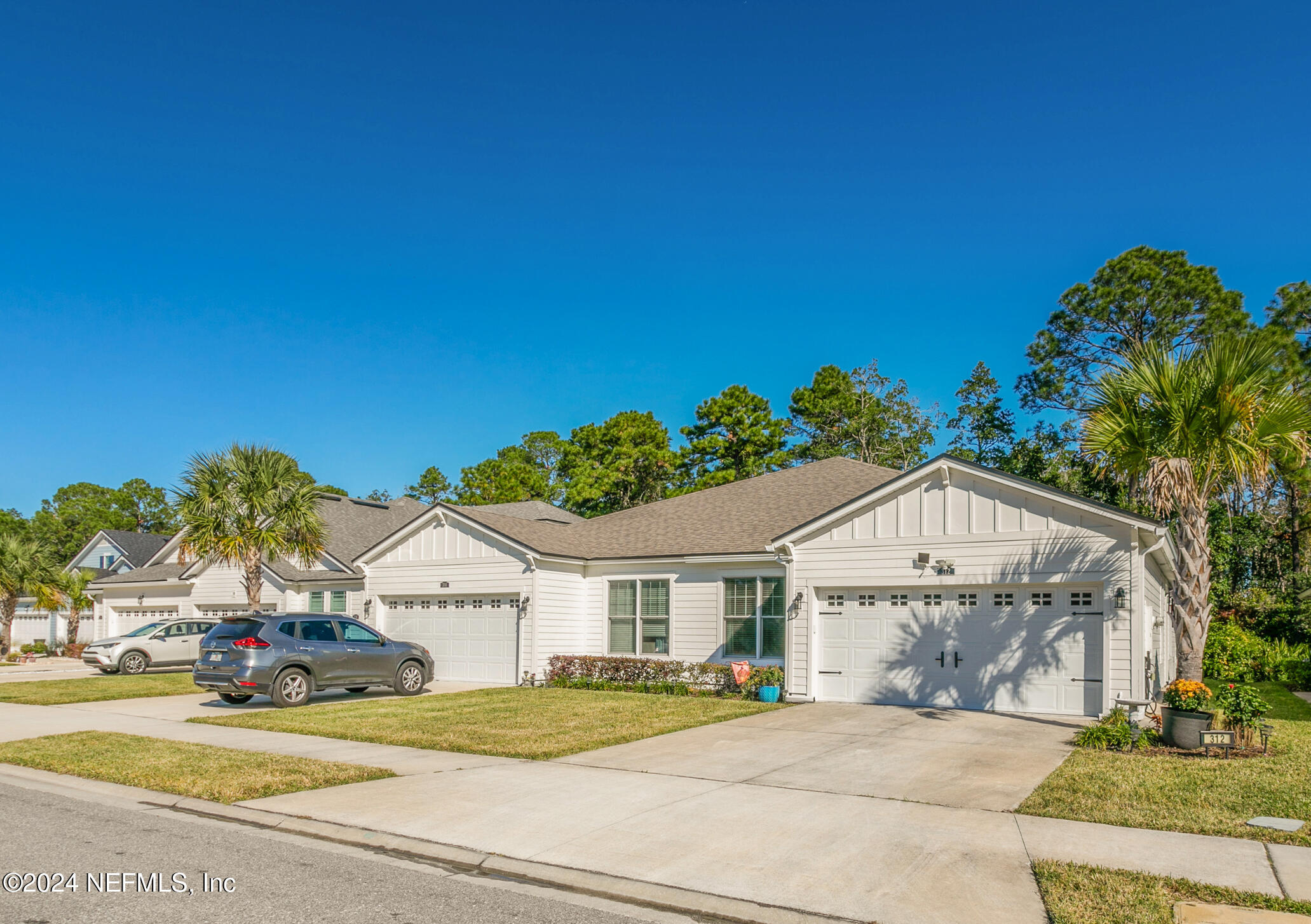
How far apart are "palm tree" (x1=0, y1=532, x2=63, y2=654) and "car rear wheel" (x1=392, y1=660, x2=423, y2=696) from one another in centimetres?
2261

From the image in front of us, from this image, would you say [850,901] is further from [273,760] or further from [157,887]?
[273,760]

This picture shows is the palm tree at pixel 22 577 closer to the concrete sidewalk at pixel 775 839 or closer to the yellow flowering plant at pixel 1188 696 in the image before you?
the concrete sidewalk at pixel 775 839

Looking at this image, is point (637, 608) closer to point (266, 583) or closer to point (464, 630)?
point (464, 630)

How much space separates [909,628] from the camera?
17297 mm

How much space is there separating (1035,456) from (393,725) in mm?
30069

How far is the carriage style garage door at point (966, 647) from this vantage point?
51.3 feet

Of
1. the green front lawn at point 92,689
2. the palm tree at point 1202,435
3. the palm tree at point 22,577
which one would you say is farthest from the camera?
the palm tree at point 22,577

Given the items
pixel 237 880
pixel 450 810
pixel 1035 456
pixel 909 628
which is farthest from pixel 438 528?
pixel 1035 456

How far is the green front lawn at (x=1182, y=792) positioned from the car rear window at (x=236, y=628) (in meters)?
13.7

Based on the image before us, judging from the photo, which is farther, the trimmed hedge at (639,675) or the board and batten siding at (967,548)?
the trimmed hedge at (639,675)

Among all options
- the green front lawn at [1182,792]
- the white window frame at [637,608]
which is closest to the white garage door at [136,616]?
the white window frame at [637,608]

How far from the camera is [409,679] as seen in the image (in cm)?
1939

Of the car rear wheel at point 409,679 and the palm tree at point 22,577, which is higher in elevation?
the palm tree at point 22,577

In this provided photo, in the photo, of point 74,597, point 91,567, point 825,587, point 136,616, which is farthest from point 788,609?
point 91,567
